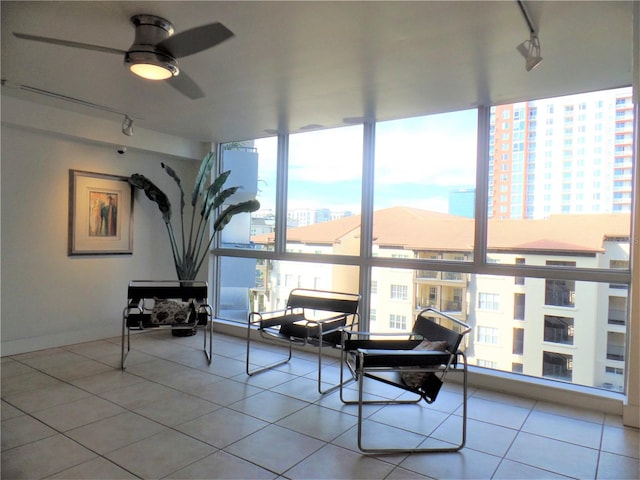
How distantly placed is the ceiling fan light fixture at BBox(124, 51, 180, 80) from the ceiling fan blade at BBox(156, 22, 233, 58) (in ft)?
0.18

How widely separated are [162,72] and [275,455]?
2.38 meters

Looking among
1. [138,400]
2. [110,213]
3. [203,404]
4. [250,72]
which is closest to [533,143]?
[250,72]

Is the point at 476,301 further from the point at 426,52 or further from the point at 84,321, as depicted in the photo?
the point at 84,321

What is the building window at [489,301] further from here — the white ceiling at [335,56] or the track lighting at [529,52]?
the track lighting at [529,52]

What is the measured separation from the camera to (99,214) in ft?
15.9

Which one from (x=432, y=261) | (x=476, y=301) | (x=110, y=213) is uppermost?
(x=110, y=213)

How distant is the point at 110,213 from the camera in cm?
495

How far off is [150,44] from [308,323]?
254cm

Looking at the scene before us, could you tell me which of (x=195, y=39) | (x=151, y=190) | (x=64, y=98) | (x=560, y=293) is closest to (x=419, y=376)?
(x=560, y=293)

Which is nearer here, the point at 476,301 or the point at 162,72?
the point at 162,72

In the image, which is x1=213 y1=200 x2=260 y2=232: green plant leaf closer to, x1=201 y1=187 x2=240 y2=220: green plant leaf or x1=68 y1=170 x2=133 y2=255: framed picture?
x1=201 y1=187 x2=240 y2=220: green plant leaf

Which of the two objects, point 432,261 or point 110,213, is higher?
point 110,213

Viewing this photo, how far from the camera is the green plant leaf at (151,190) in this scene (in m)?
4.90

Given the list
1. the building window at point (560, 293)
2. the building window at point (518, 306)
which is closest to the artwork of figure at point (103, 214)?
the building window at point (518, 306)
